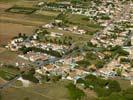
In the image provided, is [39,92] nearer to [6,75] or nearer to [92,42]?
[6,75]

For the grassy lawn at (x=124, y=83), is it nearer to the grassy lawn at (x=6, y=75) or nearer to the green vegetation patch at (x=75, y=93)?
the green vegetation patch at (x=75, y=93)

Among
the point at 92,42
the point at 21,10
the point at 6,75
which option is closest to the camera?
the point at 6,75

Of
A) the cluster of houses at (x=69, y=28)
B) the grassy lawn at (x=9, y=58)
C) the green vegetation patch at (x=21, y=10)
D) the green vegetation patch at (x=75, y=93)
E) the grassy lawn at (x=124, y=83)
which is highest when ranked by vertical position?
the green vegetation patch at (x=21, y=10)

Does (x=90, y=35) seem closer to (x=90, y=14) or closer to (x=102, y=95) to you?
(x=90, y=14)

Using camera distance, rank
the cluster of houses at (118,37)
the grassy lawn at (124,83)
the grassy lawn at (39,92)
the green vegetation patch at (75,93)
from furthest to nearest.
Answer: the cluster of houses at (118,37)
the grassy lawn at (124,83)
the grassy lawn at (39,92)
the green vegetation patch at (75,93)

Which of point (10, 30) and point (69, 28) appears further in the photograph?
point (69, 28)

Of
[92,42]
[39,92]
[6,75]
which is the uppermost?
[92,42]

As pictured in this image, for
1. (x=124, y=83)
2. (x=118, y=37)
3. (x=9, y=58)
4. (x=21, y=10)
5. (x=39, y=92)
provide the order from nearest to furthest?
1. (x=39, y=92)
2. (x=124, y=83)
3. (x=9, y=58)
4. (x=118, y=37)
5. (x=21, y=10)

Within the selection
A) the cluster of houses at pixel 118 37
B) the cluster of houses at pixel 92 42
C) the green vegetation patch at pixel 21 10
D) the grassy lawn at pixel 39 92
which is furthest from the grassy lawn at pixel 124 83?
the green vegetation patch at pixel 21 10

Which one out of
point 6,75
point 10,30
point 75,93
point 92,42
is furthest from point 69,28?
point 75,93

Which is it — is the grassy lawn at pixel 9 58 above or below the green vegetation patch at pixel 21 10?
below

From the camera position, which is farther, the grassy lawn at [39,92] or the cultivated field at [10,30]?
the cultivated field at [10,30]

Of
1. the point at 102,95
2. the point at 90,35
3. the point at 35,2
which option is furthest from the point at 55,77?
the point at 35,2
